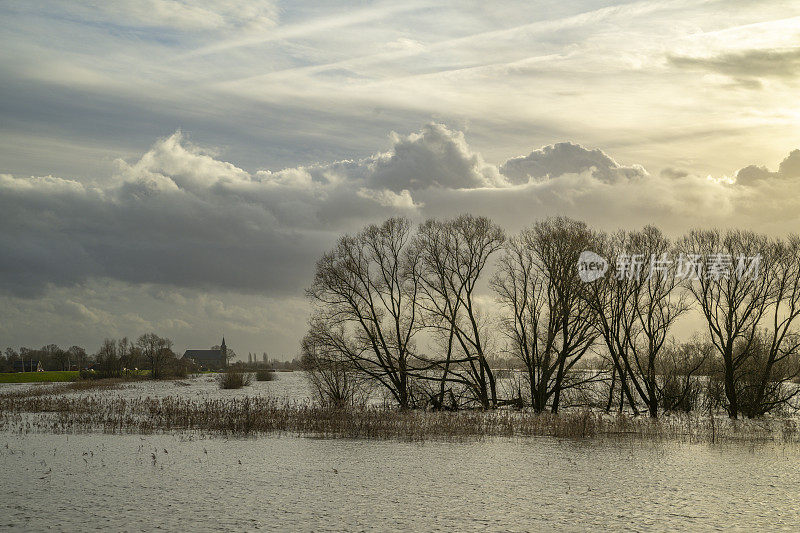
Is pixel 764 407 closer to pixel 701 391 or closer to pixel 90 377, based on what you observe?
pixel 701 391

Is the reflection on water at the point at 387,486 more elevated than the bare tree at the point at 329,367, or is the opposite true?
the bare tree at the point at 329,367

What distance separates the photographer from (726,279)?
43062 millimetres

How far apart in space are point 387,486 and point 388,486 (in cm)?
3

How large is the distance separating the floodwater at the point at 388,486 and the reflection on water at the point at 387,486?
43 mm

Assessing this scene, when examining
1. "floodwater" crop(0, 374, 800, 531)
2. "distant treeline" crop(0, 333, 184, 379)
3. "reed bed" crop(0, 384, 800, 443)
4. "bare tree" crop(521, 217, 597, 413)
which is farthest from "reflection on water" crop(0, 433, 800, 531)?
"distant treeline" crop(0, 333, 184, 379)

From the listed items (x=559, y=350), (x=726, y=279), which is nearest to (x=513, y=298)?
(x=559, y=350)

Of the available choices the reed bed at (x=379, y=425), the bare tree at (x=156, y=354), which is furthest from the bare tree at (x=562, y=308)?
the bare tree at (x=156, y=354)

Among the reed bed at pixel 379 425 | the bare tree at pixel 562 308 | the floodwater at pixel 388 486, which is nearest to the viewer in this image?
the floodwater at pixel 388 486

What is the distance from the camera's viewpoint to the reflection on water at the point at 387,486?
14.0 meters

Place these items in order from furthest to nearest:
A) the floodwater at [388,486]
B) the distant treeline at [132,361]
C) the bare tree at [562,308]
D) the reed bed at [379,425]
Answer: the distant treeline at [132,361]
the bare tree at [562,308]
the reed bed at [379,425]
the floodwater at [388,486]

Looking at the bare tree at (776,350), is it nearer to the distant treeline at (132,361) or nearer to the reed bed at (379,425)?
the reed bed at (379,425)

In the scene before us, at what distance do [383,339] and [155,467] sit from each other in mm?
26831

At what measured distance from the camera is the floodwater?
45.8ft

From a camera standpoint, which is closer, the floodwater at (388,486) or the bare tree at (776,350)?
the floodwater at (388,486)
